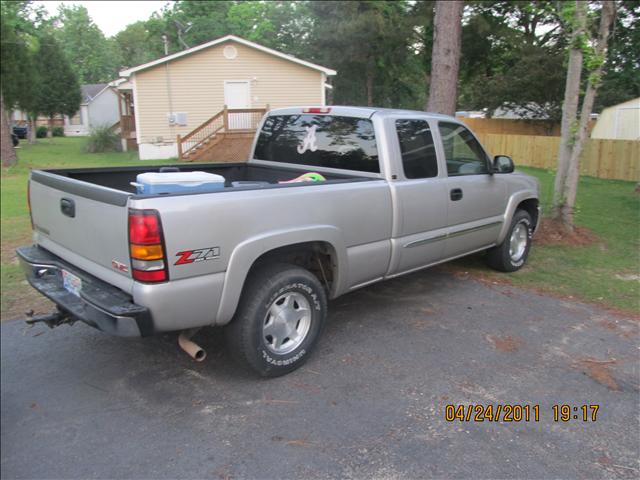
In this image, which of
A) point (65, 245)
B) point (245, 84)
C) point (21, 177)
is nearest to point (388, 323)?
point (65, 245)

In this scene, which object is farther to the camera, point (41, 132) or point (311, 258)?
point (41, 132)

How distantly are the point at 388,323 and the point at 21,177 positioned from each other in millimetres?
14170

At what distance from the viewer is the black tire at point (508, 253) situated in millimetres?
6277

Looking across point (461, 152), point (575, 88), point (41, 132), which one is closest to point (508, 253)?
point (461, 152)

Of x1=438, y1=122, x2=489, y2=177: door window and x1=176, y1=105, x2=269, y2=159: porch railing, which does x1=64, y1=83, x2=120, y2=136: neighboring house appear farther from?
x1=438, y1=122, x2=489, y2=177: door window

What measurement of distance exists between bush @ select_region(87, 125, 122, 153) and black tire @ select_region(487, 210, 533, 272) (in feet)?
78.8

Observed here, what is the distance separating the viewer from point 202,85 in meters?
23.4

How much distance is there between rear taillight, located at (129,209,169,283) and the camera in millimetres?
2998

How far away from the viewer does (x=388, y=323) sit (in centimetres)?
486

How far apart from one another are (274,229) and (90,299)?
47.1 inches

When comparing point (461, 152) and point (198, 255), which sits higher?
point (461, 152)

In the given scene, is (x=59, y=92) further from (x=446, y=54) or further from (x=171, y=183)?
(x=171, y=183)

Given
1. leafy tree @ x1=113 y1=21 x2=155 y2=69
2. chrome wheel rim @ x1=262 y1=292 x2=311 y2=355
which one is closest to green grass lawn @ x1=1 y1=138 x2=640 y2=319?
chrome wheel rim @ x1=262 y1=292 x2=311 y2=355

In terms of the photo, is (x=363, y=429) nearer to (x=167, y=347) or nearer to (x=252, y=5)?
(x=167, y=347)
